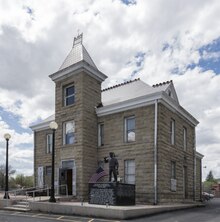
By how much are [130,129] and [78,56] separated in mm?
7020

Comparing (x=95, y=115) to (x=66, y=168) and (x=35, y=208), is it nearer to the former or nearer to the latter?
(x=66, y=168)

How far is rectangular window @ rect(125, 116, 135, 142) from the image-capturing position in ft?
78.5

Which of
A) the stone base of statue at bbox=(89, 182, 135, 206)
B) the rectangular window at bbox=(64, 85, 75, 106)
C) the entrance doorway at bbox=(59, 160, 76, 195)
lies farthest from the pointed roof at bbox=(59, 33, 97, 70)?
the stone base of statue at bbox=(89, 182, 135, 206)

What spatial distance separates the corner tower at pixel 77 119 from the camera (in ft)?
79.8

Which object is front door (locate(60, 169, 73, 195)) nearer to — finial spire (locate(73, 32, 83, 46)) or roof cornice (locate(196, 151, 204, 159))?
finial spire (locate(73, 32, 83, 46))

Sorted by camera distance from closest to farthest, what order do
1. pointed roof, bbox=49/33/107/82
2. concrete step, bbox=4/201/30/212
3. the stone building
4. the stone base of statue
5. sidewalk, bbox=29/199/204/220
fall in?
sidewalk, bbox=29/199/204/220 < the stone base of statue < concrete step, bbox=4/201/30/212 < the stone building < pointed roof, bbox=49/33/107/82

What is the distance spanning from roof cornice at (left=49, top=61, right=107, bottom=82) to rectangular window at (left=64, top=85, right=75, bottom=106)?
0.93 metres

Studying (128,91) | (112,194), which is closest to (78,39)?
(128,91)

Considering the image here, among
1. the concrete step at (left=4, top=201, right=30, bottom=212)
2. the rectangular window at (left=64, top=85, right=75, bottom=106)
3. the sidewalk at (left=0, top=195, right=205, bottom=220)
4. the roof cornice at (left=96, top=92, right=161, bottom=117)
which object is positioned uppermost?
the rectangular window at (left=64, top=85, right=75, bottom=106)

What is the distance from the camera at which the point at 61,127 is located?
86.0 feet

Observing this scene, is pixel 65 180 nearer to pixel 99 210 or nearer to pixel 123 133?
pixel 123 133

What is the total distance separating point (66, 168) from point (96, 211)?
359 inches

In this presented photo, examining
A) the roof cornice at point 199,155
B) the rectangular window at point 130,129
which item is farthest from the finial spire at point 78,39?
the roof cornice at point 199,155

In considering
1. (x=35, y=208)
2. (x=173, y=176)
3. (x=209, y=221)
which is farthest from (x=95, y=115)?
(x=209, y=221)
